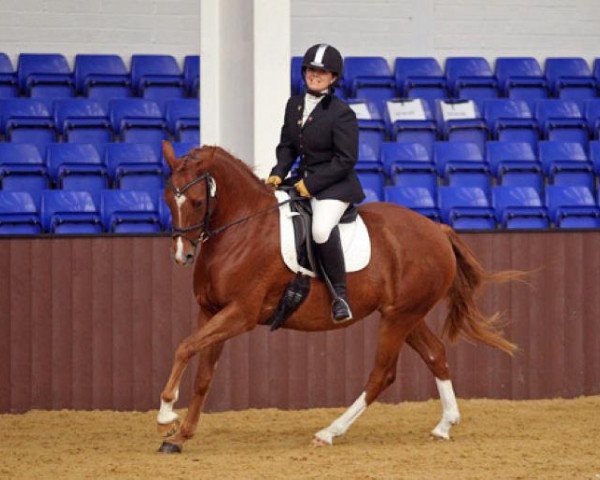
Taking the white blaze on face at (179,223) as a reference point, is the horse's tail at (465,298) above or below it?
below

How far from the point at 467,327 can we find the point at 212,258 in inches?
85.5

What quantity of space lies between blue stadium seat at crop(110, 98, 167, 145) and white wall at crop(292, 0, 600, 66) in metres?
2.46

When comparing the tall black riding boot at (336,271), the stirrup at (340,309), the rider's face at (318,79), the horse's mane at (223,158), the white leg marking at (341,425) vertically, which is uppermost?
the rider's face at (318,79)

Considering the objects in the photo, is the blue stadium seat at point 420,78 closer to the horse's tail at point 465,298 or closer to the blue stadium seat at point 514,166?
the blue stadium seat at point 514,166

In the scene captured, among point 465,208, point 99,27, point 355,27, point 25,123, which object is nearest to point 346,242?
point 465,208

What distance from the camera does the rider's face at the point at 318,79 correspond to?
8289 mm

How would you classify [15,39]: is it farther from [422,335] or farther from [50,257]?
[422,335]

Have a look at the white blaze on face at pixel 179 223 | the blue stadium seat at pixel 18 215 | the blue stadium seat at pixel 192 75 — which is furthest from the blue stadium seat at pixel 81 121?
the white blaze on face at pixel 179 223

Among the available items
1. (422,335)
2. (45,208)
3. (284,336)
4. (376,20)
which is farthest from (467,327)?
(376,20)

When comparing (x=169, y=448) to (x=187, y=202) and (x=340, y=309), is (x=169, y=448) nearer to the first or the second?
(x=340, y=309)

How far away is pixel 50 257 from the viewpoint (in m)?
10.4

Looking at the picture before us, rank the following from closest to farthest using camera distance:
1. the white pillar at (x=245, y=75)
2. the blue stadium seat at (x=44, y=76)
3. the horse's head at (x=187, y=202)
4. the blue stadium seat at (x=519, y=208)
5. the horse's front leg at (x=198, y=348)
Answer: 1. the horse's front leg at (x=198, y=348)
2. the horse's head at (x=187, y=202)
3. the white pillar at (x=245, y=75)
4. the blue stadium seat at (x=519, y=208)
5. the blue stadium seat at (x=44, y=76)

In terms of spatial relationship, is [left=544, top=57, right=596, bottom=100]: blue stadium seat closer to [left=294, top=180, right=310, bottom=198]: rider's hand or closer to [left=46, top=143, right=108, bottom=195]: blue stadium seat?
[left=46, top=143, right=108, bottom=195]: blue stadium seat

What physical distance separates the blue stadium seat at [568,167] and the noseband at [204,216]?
6.08 metres
